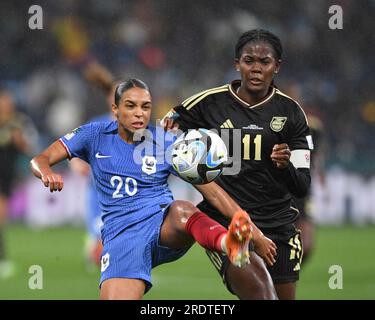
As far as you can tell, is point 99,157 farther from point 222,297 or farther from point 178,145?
point 222,297

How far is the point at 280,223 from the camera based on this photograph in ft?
21.4

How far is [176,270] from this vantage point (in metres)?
12.9

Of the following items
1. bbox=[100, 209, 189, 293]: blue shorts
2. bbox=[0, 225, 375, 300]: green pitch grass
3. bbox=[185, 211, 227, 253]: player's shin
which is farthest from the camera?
bbox=[0, 225, 375, 300]: green pitch grass

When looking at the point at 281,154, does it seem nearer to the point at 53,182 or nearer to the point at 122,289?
the point at 122,289

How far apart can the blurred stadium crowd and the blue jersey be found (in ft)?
30.3

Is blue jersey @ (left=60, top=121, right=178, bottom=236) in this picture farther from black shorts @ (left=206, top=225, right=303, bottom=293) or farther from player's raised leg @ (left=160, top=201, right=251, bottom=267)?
black shorts @ (left=206, top=225, right=303, bottom=293)

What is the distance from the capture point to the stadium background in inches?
600

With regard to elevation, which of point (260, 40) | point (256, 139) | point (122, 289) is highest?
point (260, 40)

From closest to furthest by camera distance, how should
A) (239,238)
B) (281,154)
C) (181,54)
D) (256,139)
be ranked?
(239,238), (281,154), (256,139), (181,54)

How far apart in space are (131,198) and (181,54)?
10724mm

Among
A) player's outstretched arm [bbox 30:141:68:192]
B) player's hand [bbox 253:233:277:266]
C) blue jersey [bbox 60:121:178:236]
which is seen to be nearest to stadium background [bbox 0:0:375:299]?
blue jersey [bbox 60:121:178:236]

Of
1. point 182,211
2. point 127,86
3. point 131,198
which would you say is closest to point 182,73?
point 127,86
